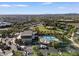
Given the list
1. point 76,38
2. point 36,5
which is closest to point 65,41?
point 76,38

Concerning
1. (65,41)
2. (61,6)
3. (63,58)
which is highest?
(61,6)

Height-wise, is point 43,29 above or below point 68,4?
below

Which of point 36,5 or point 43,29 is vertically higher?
point 36,5

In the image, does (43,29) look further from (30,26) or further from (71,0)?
(71,0)

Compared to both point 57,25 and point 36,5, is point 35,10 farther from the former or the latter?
point 57,25

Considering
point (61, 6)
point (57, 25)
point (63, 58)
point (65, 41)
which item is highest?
point (61, 6)

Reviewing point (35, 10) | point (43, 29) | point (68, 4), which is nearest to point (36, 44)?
point (43, 29)

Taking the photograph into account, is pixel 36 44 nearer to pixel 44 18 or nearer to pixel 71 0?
pixel 44 18
